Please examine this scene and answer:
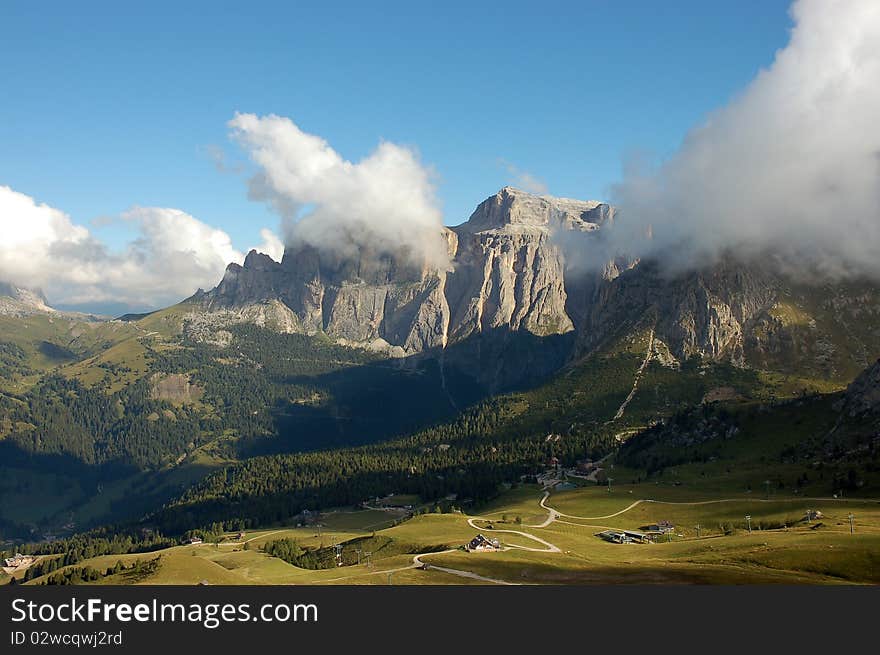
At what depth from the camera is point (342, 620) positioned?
71.4 m

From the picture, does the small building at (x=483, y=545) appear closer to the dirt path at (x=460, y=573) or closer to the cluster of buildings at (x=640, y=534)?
the dirt path at (x=460, y=573)

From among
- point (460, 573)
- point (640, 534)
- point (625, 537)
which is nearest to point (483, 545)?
point (460, 573)

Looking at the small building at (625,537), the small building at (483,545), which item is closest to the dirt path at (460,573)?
the small building at (483,545)

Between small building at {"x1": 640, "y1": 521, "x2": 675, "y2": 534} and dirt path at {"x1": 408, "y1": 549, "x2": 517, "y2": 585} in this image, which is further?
small building at {"x1": 640, "y1": 521, "x2": 675, "y2": 534}

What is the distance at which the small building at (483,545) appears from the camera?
16400 cm

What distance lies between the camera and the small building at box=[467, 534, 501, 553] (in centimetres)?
16400

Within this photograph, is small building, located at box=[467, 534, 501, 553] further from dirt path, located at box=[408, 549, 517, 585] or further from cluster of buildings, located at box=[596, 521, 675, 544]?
cluster of buildings, located at box=[596, 521, 675, 544]

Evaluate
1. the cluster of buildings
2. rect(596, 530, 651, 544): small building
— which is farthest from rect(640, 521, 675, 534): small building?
rect(596, 530, 651, 544): small building

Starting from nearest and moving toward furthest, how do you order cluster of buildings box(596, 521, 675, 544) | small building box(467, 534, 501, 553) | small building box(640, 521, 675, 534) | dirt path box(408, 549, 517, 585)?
dirt path box(408, 549, 517, 585) → small building box(467, 534, 501, 553) → cluster of buildings box(596, 521, 675, 544) → small building box(640, 521, 675, 534)

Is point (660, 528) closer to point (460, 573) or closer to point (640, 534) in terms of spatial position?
point (640, 534)

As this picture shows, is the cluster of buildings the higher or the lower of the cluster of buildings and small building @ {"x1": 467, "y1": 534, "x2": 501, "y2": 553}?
the lower

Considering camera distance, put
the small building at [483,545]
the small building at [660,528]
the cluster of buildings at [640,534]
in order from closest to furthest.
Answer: the small building at [483,545] < the cluster of buildings at [640,534] < the small building at [660,528]

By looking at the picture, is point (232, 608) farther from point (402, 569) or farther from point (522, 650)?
point (402, 569)

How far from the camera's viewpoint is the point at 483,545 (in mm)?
165875
